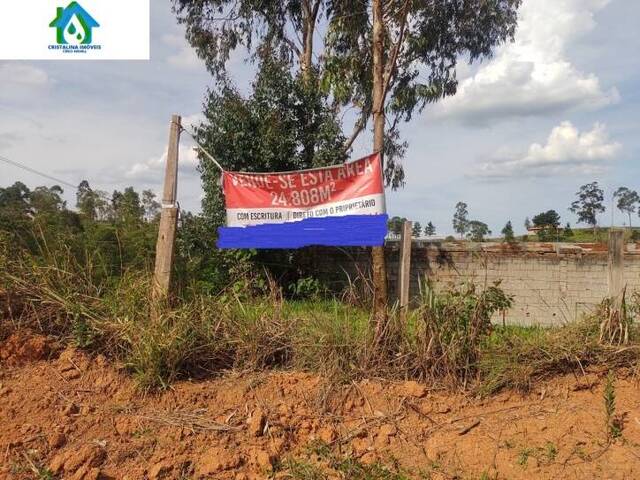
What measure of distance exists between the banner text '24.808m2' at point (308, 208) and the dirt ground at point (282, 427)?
2215mm

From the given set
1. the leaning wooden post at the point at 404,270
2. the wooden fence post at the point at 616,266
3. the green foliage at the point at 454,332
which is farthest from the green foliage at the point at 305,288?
the wooden fence post at the point at 616,266

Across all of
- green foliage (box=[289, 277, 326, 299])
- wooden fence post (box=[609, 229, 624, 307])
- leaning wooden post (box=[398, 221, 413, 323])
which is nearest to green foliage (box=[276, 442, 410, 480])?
leaning wooden post (box=[398, 221, 413, 323])

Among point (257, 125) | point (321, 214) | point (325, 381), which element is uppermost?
point (257, 125)

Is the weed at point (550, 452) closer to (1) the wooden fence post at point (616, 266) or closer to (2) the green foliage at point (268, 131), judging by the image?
(1) the wooden fence post at point (616, 266)

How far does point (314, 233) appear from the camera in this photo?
6.22 m

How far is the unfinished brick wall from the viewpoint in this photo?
9039mm

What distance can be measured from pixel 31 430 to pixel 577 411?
11.8 ft

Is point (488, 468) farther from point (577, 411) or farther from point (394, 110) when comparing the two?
point (394, 110)

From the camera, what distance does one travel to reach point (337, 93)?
31.8 ft

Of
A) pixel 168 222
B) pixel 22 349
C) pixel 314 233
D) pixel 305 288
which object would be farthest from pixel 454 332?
pixel 305 288

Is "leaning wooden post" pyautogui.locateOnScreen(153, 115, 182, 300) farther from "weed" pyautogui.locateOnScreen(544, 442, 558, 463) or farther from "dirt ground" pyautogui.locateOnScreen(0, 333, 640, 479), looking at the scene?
"weed" pyautogui.locateOnScreen(544, 442, 558, 463)

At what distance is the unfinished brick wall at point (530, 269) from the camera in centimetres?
904

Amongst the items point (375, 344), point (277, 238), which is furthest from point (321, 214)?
point (375, 344)

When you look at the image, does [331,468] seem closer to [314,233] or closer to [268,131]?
[314,233]
